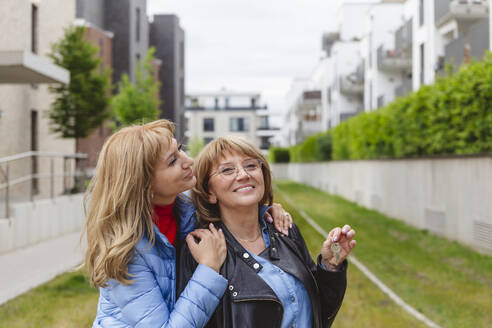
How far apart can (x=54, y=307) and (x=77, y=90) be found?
45.7 feet

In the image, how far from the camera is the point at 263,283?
234 cm

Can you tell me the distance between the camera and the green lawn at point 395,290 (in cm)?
649

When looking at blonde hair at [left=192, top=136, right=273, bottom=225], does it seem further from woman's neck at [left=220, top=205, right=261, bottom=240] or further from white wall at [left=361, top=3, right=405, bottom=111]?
white wall at [left=361, top=3, right=405, bottom=111]

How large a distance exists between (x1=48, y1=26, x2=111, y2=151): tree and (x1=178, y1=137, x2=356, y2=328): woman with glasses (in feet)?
58.0

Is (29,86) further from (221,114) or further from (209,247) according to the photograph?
(221,114)

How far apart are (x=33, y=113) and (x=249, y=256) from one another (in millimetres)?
18247

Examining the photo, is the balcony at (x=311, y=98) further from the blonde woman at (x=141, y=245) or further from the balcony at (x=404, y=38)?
the blonde woman at (x=141, y=245)

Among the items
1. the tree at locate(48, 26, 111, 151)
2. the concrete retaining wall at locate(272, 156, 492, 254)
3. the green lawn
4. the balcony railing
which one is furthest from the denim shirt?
the balcony railing

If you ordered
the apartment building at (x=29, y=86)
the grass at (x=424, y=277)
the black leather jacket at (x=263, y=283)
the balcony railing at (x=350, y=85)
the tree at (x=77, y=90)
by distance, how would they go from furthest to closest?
Answer: the balcony railing at (x=350, y=85) < the tree at (x=77, y=90) < the apartment building at (x=29, y=86) < the grass at (x=424, y=277) < the black leather jacket at (x=263, y=283)

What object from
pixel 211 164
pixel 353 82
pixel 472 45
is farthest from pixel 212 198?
pixel 353 82

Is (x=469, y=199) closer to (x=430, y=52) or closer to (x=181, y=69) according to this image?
(x=430, y=52)

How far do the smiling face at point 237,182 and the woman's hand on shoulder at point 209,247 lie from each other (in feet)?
0.52

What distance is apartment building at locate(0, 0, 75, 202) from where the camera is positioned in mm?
12765

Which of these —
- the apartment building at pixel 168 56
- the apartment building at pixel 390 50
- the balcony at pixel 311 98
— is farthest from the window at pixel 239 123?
the apartment building at pixel 168 56
